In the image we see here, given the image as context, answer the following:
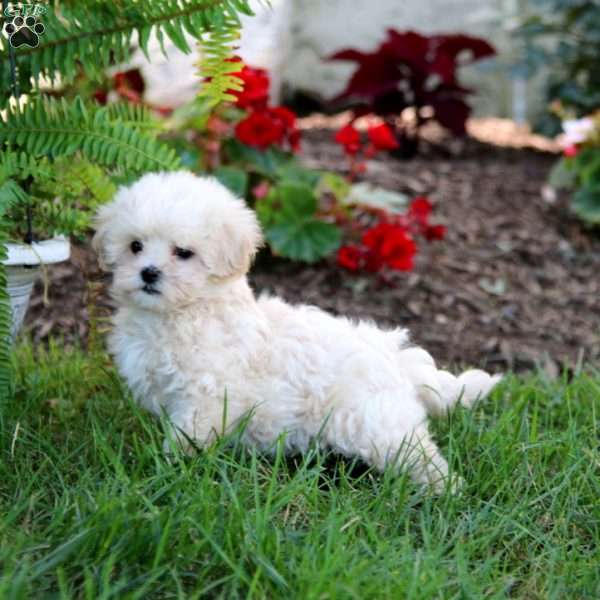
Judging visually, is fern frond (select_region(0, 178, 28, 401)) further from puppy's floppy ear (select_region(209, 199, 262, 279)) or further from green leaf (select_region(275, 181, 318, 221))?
green leaf (select_region(275, 181, 318, 221))

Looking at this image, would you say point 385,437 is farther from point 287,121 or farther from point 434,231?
point 287,121

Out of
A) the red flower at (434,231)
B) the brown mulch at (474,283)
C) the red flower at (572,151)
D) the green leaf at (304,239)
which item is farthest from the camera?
the red flower at (572,151)

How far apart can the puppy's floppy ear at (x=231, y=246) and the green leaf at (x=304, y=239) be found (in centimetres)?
178

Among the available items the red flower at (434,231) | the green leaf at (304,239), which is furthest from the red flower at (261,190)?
the red flower at (434,231)

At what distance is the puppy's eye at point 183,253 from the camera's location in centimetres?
260

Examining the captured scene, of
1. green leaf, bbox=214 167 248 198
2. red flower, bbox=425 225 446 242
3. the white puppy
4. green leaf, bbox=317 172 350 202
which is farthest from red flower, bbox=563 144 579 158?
the white puppy

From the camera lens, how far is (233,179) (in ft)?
14.5

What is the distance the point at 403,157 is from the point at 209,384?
3.98m

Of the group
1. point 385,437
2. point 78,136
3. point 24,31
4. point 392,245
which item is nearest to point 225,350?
point 385,437

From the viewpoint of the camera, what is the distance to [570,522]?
259 cm

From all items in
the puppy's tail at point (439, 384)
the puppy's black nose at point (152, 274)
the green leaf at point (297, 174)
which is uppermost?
the puppy's black nose at point (152, 274)

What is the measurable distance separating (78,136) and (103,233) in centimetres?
47

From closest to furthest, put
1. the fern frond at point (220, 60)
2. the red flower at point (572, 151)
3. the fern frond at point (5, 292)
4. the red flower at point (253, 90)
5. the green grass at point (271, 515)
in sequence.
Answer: the green grass at point (271, 515) < the fern frond at point (5, 292) < the fern frond at point (220, 60) < the red flower at point (253, 90) < the red flower at point (572, 151)

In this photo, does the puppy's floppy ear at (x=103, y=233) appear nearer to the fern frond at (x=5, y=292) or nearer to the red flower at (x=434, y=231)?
the fern frond at (x=5, y=292)
